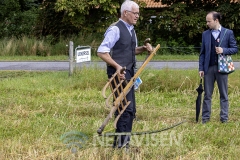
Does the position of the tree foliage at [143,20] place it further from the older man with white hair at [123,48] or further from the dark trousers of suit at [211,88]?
the older man with white hair at [123,48]

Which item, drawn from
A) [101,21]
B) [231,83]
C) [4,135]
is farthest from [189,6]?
[4,135]

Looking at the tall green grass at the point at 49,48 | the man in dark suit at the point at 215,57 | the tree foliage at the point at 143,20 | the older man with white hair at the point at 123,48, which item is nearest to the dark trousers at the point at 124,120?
the older man with white hair at the point at 123,48

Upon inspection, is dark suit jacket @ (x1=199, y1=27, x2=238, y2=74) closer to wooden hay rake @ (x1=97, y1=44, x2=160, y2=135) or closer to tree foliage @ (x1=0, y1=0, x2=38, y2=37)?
wooden hay rake @ (x1=97, y1=44, x2=160, y2=135)

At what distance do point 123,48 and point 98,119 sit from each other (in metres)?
2.10

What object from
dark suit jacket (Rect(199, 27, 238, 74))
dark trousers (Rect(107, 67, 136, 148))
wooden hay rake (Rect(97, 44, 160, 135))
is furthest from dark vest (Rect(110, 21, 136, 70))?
dark suit jacket (Rect(199, 27, 238, 74))

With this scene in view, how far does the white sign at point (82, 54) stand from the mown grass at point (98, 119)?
0.72 meters

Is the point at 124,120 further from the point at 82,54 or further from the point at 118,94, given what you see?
the point at 82,54

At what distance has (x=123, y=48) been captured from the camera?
5262mm

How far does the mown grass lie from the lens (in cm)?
522

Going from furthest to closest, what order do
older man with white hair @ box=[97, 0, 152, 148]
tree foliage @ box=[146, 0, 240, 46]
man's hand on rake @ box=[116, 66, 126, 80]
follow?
tree foliage @ box=[146, 0, 240, 46] → older man with white hair @ box=[97, 0, 152, 148] → man's hand on rake @ box=[116, 66, 126, 80]

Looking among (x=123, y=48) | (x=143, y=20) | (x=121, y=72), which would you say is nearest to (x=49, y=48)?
(x=143, y=20)

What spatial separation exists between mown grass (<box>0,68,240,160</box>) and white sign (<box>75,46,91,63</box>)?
0.72 metres

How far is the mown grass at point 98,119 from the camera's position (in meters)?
5.22

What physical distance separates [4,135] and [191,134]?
242cm
